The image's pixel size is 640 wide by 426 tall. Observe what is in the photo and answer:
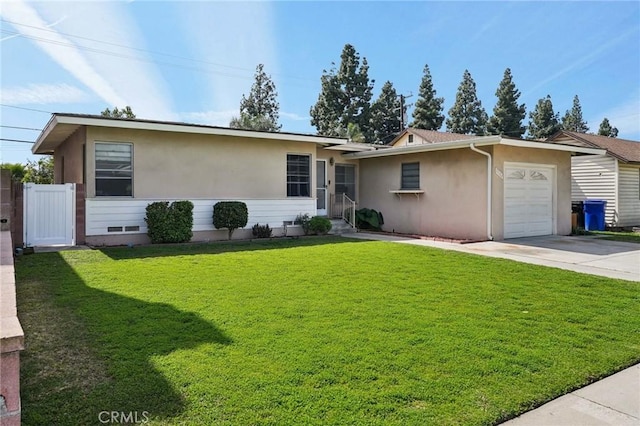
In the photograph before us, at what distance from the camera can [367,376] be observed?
3.14m

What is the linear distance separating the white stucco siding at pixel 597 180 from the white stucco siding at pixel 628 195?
0.95 feet

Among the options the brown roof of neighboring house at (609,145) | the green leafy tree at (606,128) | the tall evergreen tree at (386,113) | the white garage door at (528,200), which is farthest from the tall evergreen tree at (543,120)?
the white garage door at (528,200)

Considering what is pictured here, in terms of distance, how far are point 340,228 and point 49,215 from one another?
856cm

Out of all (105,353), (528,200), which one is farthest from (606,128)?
(105,353)

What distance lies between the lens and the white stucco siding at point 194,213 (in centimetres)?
1023

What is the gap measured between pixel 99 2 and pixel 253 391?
963 centimetres

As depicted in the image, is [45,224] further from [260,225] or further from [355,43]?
[355,43]

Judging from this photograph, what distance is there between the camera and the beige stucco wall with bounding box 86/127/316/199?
1069cm

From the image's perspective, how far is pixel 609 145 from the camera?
1859cm

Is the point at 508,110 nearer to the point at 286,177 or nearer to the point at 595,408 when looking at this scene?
the point at 286,177

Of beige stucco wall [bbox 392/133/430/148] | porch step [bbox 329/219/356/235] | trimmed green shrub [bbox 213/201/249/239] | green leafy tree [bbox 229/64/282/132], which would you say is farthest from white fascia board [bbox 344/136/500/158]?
green leafy tree [bbox 229/64/282/132]

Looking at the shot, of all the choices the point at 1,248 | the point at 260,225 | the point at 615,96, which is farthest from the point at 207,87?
the point at 1,248

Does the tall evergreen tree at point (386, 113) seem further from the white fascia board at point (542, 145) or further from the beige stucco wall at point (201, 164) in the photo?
the beige stucco wall at point (201, 164)

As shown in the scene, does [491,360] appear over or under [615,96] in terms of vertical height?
under
